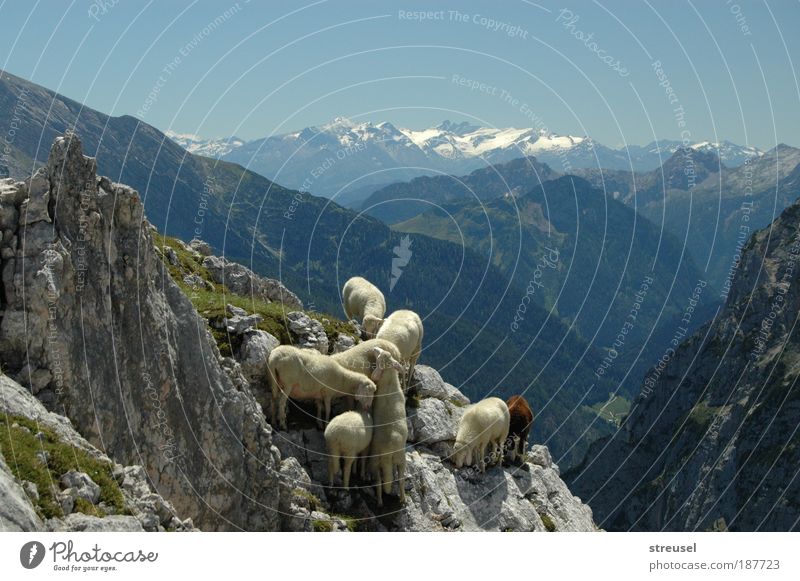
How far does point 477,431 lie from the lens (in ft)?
143

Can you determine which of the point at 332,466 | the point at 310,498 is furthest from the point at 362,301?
the point at 310,498

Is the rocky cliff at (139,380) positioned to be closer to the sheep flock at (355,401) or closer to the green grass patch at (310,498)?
the green grass patch at (310,498)

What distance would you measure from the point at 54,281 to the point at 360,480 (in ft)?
58.7

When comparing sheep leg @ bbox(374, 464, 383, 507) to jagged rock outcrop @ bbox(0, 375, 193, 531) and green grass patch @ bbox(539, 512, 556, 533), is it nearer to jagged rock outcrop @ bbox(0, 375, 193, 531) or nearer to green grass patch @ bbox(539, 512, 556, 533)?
green grass patch @ bbox(539, 512, 556, 533)

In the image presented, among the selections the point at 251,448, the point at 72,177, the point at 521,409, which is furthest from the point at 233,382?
the point at 521,409

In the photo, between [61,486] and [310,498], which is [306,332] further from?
[61,486]

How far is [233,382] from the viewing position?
109ft

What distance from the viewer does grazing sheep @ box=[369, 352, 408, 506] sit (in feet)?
121

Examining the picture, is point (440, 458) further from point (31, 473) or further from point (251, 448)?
point (31, 473)

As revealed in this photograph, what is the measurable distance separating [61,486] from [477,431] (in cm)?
2627

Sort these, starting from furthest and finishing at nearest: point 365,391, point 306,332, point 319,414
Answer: point 306,332 < point 319,414 < point 365,391

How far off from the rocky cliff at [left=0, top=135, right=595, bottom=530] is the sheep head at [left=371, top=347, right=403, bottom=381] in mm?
4197

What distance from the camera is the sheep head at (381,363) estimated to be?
38.3m

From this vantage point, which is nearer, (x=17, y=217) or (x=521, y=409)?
(x=17, y=217)
